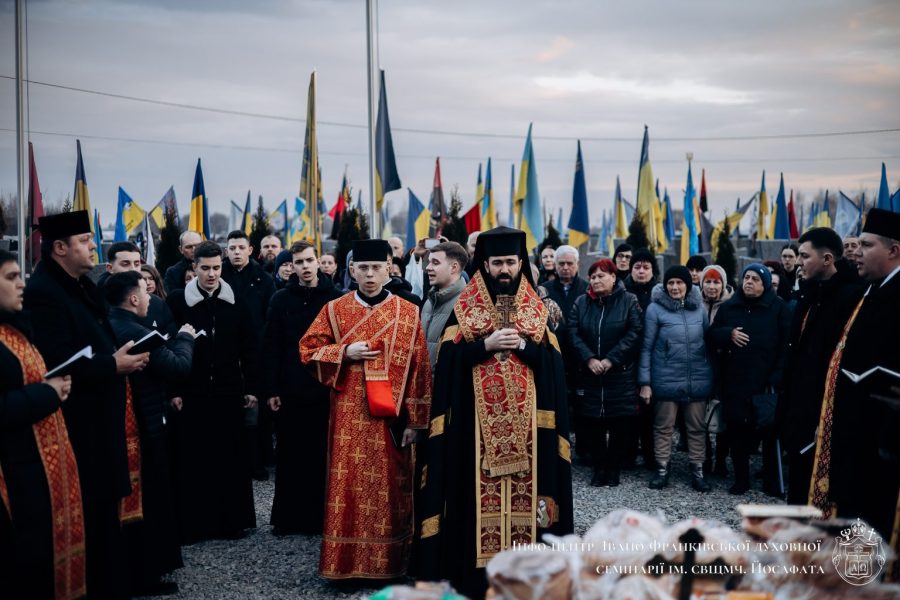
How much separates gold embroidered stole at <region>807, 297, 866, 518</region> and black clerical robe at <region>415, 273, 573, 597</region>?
142cm

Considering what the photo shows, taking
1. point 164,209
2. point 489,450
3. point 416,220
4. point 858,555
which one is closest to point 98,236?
point 164,209

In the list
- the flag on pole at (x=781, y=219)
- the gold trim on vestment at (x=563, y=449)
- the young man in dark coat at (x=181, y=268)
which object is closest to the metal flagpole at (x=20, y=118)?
the young man in dark coat at (x=181, y=268)

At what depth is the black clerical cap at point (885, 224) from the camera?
405 centimetres

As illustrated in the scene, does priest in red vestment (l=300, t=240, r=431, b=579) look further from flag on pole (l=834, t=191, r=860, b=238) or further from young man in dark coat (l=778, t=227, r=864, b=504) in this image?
flag on pole (l=834, t=191, r=860, b=238)

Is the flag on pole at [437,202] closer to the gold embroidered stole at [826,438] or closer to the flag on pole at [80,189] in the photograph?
the flag on pole at [80,189]

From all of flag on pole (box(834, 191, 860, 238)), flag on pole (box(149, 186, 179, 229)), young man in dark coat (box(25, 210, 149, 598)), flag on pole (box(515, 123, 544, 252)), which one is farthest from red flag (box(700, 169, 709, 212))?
young man in dark coat (box(25, 210, 149, 598))

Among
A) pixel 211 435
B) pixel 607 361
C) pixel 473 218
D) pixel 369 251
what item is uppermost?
pixel 473 218

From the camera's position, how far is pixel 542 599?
2549mm

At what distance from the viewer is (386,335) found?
→ 5.40m

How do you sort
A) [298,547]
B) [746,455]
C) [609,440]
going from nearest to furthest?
[298,547]
[746,455]
[609,440]

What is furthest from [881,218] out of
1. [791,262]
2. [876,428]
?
[791,262]

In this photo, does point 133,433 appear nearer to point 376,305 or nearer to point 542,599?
point 376,305

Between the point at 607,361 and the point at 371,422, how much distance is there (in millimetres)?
3221

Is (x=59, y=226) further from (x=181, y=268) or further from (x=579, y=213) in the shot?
(x=579, y=213)
